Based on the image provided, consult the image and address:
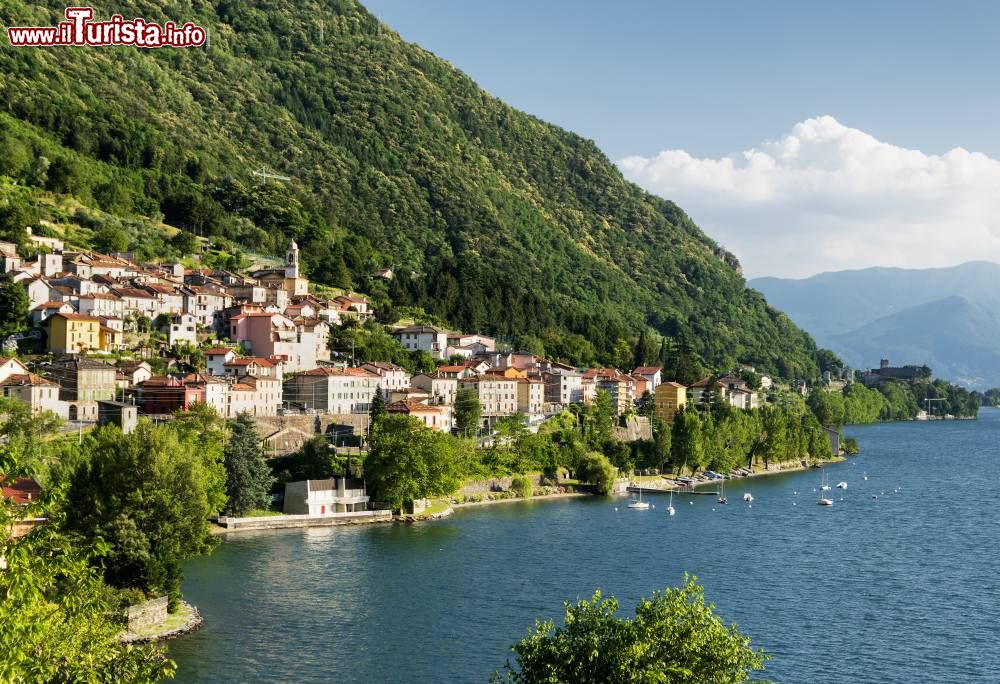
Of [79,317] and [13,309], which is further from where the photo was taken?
[13,309]

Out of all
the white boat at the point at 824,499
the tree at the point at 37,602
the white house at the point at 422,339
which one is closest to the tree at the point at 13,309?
the white house at the point at 422,339

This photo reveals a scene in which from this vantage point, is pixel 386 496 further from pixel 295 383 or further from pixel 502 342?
pixel 502 342

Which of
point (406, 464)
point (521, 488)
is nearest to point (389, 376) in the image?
point (521, 488)

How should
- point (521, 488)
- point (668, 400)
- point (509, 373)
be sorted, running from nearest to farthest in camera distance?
point (521, 488) → point (509, 373) → point (668, 400)

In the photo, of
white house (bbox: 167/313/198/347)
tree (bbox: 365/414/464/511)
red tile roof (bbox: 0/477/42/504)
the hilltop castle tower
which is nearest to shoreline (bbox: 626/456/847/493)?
tree (bbox: 365/414/464/511)

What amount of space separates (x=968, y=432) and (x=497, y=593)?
148110mm

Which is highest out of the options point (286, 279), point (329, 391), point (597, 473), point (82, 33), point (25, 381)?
point (82, 33)

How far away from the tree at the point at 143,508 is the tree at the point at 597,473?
42.2 meters

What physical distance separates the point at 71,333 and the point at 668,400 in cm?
5709

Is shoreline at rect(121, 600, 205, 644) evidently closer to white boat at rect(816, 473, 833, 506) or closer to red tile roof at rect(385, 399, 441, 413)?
red tile roof at rect(385, 399, 441, 413)

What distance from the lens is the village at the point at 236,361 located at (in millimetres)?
69875

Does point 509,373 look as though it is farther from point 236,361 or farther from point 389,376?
point 236,361

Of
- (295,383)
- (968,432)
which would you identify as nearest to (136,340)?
(295,383)

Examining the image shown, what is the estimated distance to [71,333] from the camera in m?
76.4
